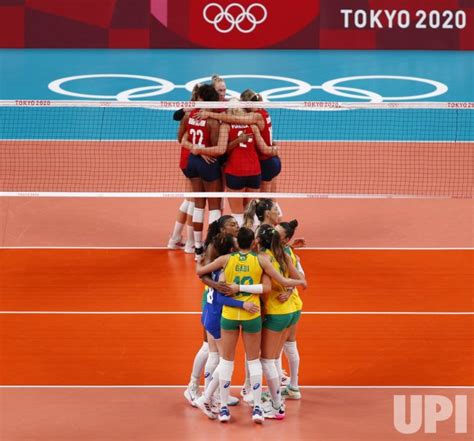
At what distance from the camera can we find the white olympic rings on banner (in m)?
23.4

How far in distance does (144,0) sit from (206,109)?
11645mm

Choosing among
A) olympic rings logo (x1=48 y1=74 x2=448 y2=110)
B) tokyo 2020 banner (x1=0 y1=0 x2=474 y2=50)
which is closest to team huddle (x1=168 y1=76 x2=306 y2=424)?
olympic rings logo (x1=48 y1=74 x2=448 y2=110)

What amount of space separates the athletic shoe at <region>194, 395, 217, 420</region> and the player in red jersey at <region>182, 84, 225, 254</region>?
186 inches

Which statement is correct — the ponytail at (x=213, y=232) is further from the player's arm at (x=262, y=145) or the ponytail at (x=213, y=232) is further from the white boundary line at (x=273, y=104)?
the player's arm at (x=262, y=145)

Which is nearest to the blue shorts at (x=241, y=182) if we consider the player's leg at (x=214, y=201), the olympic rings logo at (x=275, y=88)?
the player's leg at (x=214, y=201)

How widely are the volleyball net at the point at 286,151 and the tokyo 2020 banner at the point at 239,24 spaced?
299 cm

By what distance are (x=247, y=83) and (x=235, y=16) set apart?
2.53 meters

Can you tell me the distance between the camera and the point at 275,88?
78.7ft

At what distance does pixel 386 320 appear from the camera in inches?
529

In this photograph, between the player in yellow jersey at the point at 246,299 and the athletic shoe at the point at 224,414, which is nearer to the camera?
the player in yellow jersey at the point at 246,299

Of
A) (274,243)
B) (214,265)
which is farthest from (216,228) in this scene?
(274,243)

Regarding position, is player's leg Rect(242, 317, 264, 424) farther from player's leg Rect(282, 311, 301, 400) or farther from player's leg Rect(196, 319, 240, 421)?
player's leg Rect(282, 311, 301, 400)

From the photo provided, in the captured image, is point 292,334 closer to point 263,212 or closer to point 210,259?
point 210,259

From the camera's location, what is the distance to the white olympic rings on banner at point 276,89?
23.4 meters
